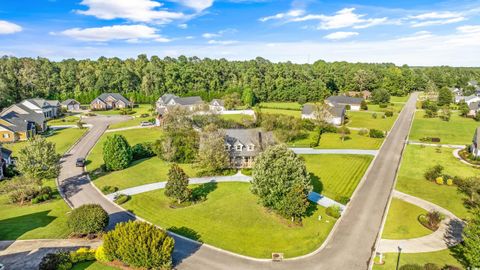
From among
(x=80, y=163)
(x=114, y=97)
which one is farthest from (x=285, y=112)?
(x=80, y=163)

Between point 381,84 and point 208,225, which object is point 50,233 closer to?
point 208,225

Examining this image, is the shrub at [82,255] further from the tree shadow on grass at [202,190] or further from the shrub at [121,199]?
the tree shadow on grass at [202,190]

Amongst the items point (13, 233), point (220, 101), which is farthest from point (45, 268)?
point (220, 101)

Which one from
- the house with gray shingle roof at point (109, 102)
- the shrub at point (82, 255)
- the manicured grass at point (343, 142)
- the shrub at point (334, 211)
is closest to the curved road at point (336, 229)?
the shrub at point (334, 211)

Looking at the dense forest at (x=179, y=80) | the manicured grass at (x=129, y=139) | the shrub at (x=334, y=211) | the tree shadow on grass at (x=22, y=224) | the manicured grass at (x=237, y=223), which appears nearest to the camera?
the manicured grass at (x=237, y=223)

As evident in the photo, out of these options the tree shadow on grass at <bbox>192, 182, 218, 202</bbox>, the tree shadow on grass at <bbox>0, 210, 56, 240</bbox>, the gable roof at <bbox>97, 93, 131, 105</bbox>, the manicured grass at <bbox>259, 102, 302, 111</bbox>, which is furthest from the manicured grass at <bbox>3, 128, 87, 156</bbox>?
the manicured grass at <bbox>259, 102, 302, 111</bbox>

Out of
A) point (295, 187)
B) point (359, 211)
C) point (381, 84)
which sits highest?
point (381, 84)

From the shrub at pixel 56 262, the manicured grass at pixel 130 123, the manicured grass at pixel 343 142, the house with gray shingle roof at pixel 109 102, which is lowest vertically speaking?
the shrub at pixel 56 262
